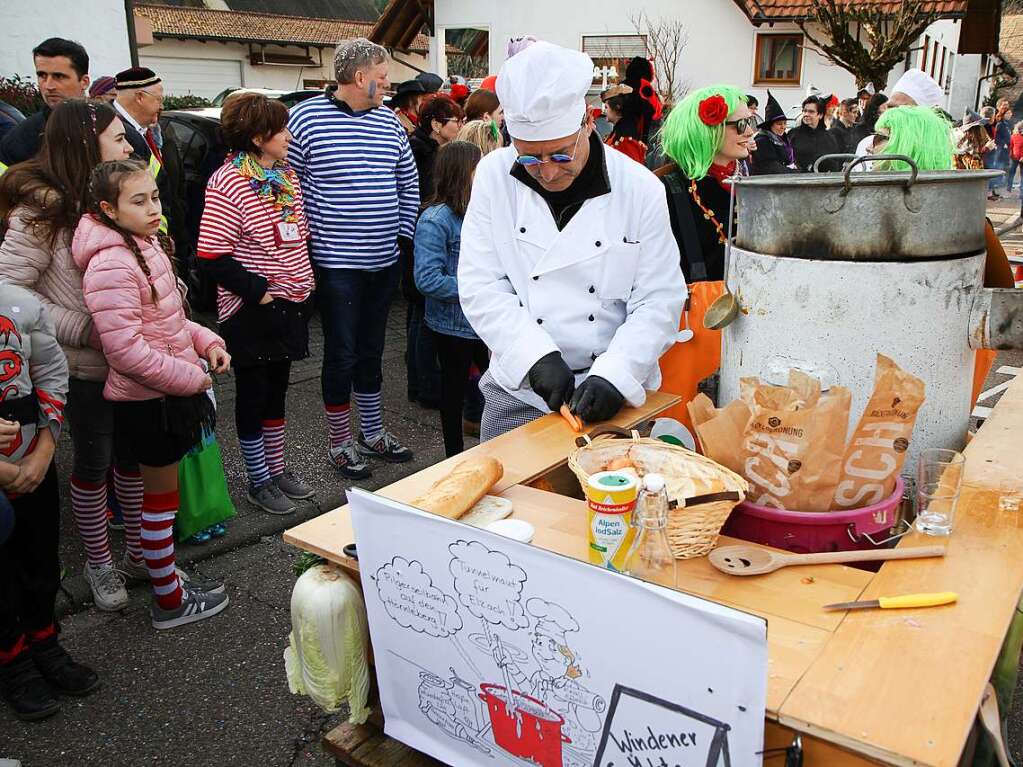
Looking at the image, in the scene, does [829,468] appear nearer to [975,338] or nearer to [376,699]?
[975,338]

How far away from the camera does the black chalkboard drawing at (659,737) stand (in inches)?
50.1

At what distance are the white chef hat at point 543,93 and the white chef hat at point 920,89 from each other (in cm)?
330

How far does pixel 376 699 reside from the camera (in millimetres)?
1959

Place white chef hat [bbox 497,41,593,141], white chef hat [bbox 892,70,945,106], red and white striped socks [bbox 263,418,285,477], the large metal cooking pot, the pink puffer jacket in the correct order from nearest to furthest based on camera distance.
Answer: the large metal cooking pot < white chef hat [bbox 497,41,593,141] < the pink puffer jacket < red and white striped socks [bbox 263,418,285,477] < white chef hat [bbox 892,70,945,106]

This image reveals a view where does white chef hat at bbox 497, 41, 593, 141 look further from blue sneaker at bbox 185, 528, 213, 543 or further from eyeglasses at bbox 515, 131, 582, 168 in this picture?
blue sneaker at bbox 185, 528, 213, 543

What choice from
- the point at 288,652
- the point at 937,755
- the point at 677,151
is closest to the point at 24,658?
the point at 288,652

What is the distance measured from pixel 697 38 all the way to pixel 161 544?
70.5 feet

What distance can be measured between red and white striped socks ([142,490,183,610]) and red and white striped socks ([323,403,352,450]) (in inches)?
59.8

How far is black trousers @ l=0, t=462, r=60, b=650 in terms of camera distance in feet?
8.79

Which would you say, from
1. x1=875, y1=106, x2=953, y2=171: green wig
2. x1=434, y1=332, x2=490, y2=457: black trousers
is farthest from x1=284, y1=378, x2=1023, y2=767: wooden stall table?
x1=434, y1=332, x2=490, y2=457: black trousers

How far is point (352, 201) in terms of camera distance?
433 centimetres

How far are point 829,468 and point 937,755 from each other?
0.71 metres

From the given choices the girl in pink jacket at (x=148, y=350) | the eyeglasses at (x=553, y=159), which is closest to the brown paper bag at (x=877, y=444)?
the eyeglasses at (x=553, y=159)

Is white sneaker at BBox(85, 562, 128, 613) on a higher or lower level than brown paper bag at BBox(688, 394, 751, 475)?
lower
